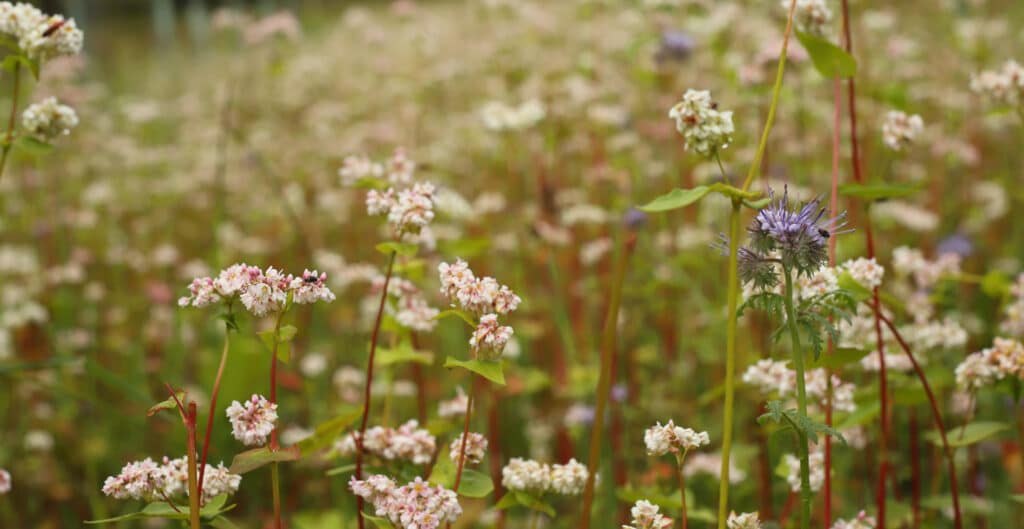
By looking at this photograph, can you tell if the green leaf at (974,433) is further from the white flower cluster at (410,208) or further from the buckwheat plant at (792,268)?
the white flower cluster at (410,208)

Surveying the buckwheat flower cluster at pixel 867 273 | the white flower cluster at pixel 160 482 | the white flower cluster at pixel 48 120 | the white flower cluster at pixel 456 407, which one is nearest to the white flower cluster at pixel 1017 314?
the buckwheat flower cluster at pixel 867 273

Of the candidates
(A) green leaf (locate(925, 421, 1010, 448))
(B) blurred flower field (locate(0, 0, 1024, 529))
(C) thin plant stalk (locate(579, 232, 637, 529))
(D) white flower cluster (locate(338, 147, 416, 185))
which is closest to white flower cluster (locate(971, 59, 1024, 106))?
(B) blurred flower field (locate(0, 0, 1024, 529))

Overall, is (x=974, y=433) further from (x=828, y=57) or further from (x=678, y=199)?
(x=678, y=199)

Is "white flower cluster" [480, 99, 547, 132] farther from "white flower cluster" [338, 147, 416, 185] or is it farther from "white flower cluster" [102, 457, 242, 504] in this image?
"white flower cluster" [102, 457, 242, 504]

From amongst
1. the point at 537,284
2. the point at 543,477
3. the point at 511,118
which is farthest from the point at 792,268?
the point at 537,284

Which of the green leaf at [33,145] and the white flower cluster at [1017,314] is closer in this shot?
the green leaf at [33,145]

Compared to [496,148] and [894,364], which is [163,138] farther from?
[894,364]

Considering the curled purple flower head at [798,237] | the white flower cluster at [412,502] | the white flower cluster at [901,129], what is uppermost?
the white flower cluster at [901,129]
